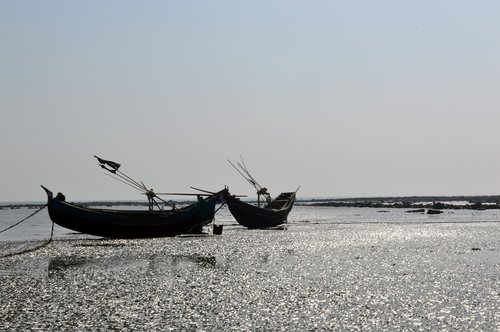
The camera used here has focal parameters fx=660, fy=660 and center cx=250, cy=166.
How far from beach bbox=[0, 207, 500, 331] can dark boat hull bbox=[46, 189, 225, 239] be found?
15.3 ft

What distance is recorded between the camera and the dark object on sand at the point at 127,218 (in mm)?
36156

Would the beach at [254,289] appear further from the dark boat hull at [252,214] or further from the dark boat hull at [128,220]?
the dark boat hull at [252,214]

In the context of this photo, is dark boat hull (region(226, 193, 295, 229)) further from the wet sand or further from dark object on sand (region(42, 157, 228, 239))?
the wet sand

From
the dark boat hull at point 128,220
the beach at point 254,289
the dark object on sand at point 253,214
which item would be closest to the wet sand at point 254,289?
the beach at point 254,289

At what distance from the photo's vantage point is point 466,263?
24.0 m

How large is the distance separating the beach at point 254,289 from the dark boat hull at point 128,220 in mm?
4674

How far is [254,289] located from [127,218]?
2219cm

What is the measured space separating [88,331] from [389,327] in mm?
5824

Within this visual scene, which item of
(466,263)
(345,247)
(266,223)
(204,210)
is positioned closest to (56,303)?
(466,263)

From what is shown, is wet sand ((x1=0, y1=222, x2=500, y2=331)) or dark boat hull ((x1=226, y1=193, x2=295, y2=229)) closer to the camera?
wet sand ((x1=0, y1=222, x2=500, y2=331))

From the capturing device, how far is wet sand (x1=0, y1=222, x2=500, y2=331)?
44.5 ft

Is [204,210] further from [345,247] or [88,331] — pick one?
[88,331]

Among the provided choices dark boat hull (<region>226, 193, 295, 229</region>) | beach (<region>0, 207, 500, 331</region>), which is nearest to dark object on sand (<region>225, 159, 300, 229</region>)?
dark boat hull (<region>226, 193, 295, 229</region>)

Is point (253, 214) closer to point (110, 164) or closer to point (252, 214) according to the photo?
point (252, 214)
